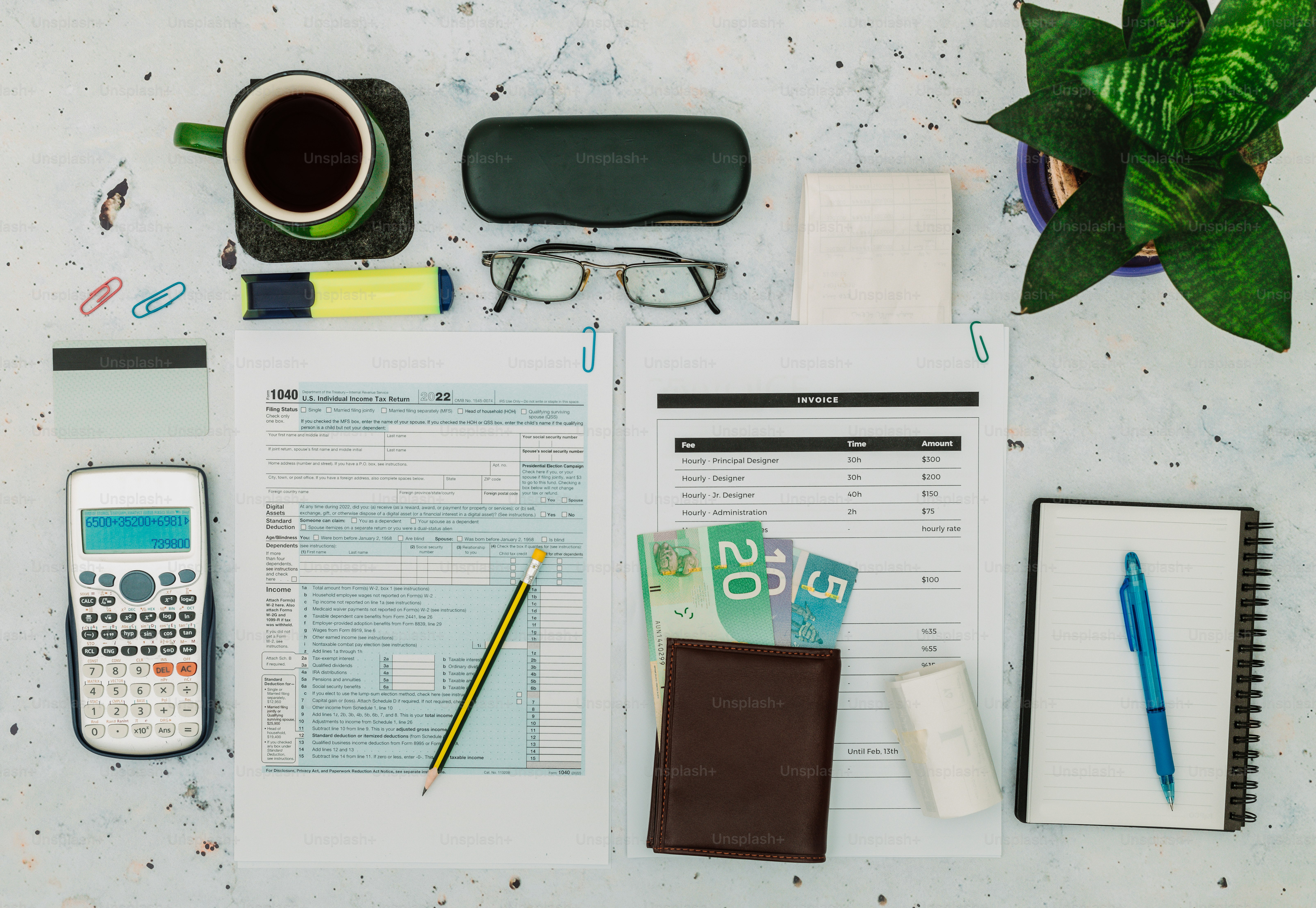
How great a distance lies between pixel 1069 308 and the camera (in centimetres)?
77

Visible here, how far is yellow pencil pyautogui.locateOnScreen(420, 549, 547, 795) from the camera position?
759 millimetres

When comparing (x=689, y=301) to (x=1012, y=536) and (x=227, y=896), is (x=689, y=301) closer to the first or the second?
(x=1012, y=536)

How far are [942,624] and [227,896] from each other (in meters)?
0.73

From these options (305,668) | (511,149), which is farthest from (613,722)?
(511,149)

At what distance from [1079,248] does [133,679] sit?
2.87 ft

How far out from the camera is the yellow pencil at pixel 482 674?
76cm

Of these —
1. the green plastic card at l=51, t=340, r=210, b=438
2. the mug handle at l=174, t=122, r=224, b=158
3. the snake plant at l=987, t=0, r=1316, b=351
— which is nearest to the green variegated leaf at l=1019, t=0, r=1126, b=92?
the snake plant at l=987, t=0, r=1316, b=351

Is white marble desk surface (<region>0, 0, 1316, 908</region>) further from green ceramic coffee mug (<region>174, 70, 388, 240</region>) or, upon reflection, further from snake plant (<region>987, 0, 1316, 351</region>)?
snake plant (<region>987, 0, 1316, 351</region>)

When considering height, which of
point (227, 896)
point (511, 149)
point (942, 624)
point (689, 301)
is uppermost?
point (511, 149)

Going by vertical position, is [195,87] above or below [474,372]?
above

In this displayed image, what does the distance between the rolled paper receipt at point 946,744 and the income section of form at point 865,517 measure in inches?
1.4

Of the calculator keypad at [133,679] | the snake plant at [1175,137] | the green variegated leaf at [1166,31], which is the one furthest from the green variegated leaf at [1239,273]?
the calculator keypad at [133,679]

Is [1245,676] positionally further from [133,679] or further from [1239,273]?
[133,679]

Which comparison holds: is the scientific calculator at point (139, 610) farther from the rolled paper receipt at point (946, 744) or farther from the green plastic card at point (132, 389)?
the rolled paper receipt at point (946, 744)
